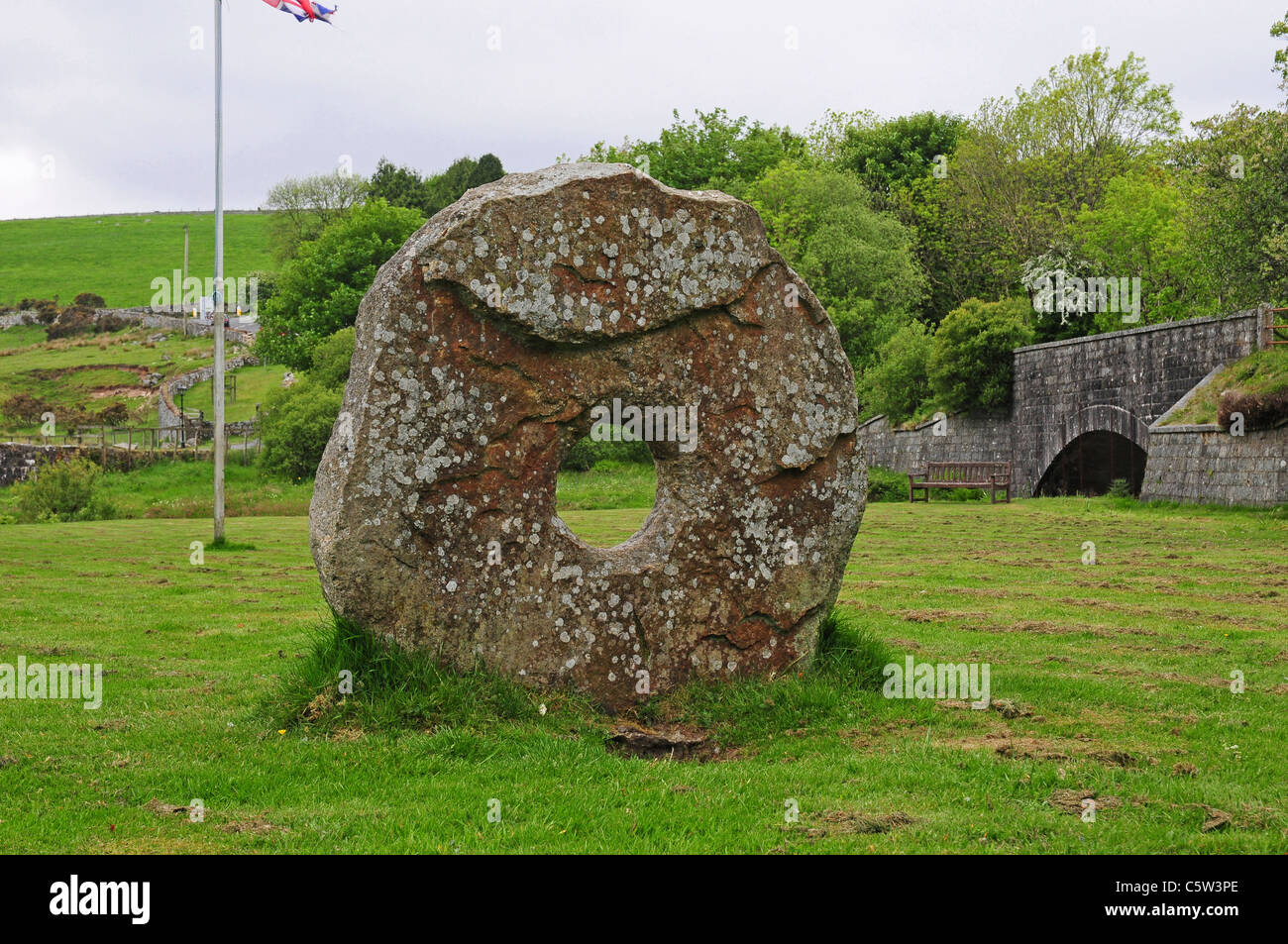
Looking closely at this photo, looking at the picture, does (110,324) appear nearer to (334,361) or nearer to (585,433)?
(334,361)

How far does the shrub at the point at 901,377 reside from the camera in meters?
42.8

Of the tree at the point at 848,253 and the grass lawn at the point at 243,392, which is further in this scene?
the grass lawn at the point at 243,392

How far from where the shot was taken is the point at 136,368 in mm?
67875

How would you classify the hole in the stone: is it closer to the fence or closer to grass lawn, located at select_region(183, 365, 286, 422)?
the fence

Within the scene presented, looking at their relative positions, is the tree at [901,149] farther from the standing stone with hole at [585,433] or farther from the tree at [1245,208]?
the standing stone with hole at [585,433]

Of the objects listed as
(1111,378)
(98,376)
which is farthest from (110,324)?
(1111,378)

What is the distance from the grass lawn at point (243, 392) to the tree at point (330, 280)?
2.85m

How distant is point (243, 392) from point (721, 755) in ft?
215

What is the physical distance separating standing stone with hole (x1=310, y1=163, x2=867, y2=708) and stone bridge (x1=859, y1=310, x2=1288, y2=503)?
20455 millimetres

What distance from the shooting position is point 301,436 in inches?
1734

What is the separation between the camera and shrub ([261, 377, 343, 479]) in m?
43.8

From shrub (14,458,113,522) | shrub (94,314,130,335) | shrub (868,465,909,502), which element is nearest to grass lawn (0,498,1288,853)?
shrub (14,458,113,522)

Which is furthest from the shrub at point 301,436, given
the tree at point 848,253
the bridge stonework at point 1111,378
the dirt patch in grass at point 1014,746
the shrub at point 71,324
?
the shrub at point 71,324
